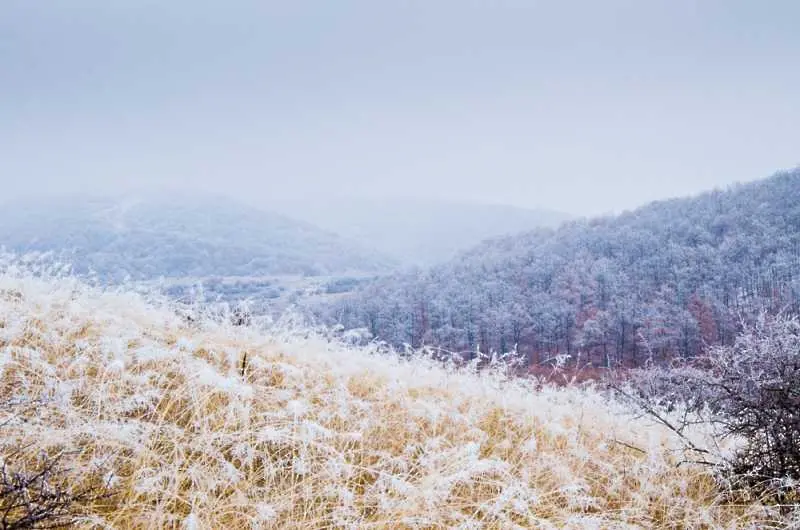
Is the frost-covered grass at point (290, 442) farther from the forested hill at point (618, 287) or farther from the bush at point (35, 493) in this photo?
the forested hill at point (618, 287)

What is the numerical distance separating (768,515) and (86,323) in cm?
489

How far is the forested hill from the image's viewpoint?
79.6 meters

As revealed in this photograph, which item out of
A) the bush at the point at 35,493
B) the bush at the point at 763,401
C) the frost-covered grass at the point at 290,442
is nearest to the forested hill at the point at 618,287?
the frost-covered grass at the point at 290,442

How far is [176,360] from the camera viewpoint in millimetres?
3973

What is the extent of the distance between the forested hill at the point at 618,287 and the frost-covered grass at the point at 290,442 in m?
64.3

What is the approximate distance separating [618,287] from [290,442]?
10202cm

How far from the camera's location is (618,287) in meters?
96.4

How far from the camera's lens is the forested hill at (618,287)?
261 ft

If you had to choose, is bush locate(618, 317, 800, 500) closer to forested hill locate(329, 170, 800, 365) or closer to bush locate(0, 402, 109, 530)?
bush locate(0, 402, 109, 530)

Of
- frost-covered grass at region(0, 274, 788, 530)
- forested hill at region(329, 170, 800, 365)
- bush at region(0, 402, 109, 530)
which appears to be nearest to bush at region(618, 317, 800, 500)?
frost-covered grass at region(0, 274, 788, 530)

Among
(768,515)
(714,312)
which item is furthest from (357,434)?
(714,312)

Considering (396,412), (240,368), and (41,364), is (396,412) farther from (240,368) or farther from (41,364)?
(41,364)

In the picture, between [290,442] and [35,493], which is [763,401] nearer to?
[290,442]

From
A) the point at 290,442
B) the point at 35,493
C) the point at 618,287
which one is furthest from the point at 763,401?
the point at 618,287
